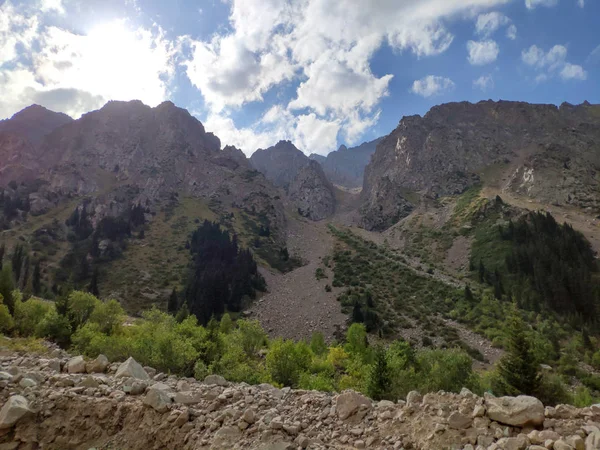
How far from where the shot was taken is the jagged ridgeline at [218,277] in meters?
71.3

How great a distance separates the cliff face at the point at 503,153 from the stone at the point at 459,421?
137 m

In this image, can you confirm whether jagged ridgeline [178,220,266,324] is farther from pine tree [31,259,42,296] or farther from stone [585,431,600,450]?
stone [585,431,600,450]

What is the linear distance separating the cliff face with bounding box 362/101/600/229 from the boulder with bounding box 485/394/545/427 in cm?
13611

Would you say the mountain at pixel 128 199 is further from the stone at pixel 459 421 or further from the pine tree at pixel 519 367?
the stone at pixel 459 421

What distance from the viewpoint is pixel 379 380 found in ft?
66.3

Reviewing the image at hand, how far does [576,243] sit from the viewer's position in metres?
75.9

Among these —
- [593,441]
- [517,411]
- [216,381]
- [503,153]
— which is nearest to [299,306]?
[216,381]

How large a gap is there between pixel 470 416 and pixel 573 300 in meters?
69.3

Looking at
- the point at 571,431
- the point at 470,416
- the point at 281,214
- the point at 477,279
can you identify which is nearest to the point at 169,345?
the point at 470,416

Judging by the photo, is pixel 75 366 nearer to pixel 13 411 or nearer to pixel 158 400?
pixel 13 411

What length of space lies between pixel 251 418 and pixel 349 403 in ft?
8.03

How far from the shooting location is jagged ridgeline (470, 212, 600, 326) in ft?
191

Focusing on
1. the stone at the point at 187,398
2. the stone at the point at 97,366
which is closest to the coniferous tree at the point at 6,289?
the stone at the point at 97,366

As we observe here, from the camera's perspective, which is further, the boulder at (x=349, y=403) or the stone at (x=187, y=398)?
the stone at (x=187, y=398)
